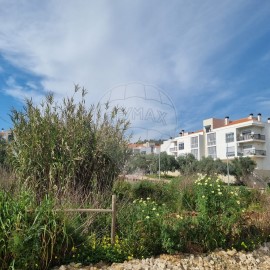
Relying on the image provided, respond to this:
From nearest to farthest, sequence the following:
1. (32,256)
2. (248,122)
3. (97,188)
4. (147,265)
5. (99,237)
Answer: (32,256) → (147,265) → (99,237) → (97,188) → (248,122)

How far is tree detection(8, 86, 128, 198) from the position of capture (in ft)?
19.6

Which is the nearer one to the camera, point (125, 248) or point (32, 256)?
point (32, 256)

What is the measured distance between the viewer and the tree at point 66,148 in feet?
19.6

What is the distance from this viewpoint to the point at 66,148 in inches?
243

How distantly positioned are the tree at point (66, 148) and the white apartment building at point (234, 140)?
129ft

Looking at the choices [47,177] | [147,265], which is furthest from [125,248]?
[47,177]

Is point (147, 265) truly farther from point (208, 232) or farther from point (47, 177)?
point (47, 177)

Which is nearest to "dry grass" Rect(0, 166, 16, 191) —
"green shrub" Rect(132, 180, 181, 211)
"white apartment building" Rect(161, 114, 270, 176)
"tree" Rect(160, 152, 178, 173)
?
"green shrub" Rect(132, 180, 181, 211)

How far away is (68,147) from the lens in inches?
243

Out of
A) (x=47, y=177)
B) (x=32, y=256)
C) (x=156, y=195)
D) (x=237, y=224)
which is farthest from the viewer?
(x=156, y=195)

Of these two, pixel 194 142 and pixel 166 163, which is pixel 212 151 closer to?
pixel 194 142

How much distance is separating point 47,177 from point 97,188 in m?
1.06

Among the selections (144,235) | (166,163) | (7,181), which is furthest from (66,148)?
(166,163)

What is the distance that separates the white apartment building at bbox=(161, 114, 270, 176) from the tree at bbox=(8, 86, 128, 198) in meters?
39.2
